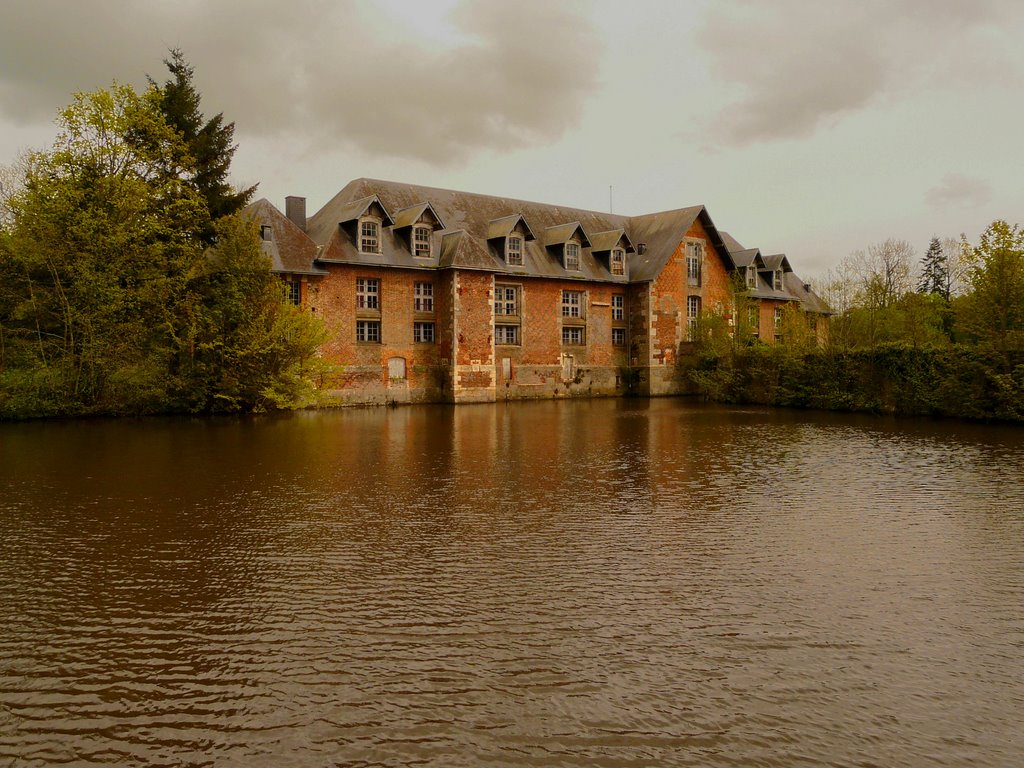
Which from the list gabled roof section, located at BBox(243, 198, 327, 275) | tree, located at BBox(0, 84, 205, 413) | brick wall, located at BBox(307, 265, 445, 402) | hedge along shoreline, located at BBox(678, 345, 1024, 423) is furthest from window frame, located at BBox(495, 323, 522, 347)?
tree, located at BBox(0, 84, 205, 413)

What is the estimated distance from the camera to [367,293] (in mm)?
36594

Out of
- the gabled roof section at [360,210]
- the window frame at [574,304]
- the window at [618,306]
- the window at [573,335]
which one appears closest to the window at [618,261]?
the window at [618,306]

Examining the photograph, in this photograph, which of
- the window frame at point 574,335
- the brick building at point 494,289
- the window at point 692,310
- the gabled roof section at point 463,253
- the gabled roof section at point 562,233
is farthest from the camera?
the window at point 692,310

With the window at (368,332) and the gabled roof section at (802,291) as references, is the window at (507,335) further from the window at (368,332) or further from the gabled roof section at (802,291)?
the gabled roof section at (802,291)

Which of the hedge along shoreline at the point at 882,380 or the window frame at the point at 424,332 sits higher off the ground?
the window frame at the point at 424,332

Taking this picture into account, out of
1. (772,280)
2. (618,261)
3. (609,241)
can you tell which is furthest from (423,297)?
(772,280)

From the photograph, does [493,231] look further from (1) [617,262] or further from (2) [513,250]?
(1) [617,262]

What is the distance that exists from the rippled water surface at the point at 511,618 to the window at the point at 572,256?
1147 inches

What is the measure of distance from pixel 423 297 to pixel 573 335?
9458mm

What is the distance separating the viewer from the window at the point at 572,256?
42438 millimetres

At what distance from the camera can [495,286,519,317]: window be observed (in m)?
40.2

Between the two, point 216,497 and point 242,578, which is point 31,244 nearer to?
point 216,497

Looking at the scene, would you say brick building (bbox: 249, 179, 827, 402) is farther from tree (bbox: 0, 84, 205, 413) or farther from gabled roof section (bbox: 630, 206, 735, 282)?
tree (bbox: 0, 84, 205, 413)

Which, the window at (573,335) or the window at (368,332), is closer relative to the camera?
the window at (368,332)
